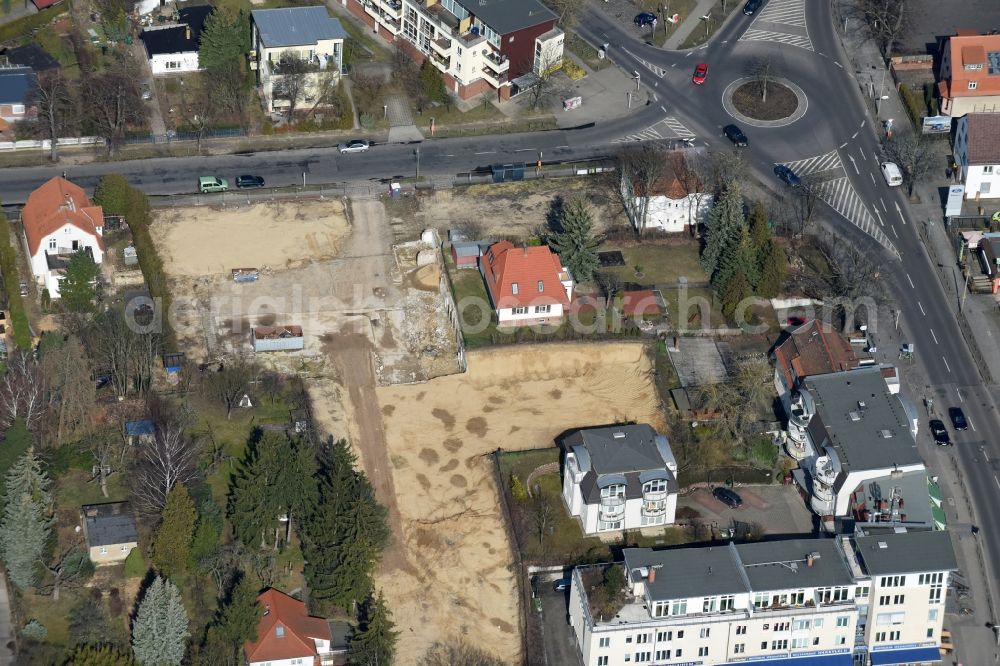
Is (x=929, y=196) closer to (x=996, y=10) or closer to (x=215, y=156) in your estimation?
(x=996, y=10)

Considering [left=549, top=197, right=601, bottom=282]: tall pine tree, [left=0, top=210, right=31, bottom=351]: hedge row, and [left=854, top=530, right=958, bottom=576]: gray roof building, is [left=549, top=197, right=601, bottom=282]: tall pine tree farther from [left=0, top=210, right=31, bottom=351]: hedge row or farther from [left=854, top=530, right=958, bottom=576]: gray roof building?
[left=0, top=210, right=31, bottom=351]: hedge row

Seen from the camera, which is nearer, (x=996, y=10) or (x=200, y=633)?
(x=200, y=633)

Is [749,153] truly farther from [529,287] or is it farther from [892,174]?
[529,287]

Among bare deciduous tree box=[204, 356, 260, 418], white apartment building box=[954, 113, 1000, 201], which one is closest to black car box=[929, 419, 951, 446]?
white apartment building box=[954, 113, 1000, 201]

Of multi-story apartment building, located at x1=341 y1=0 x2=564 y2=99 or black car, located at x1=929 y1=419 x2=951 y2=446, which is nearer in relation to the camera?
black car, located at x1=929 y1=419 x2=951 y2=446

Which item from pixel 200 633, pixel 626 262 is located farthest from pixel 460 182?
pixel 200 633
